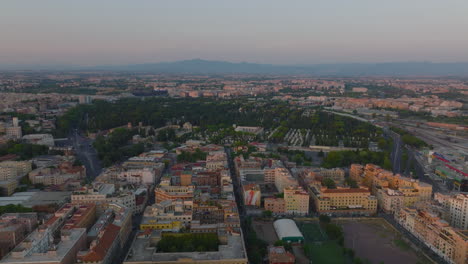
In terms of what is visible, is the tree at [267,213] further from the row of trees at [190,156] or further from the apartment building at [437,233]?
the row of trees at [190,156]

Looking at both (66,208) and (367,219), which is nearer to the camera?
(66,208)

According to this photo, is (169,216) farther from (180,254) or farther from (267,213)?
(267,213)

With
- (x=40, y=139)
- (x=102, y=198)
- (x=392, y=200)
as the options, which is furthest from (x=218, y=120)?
(x=392, y=200)

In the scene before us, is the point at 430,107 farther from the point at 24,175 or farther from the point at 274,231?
the point at 24,175

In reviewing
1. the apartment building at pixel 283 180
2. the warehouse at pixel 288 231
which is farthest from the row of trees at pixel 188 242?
the apartment building at pixel 283 180

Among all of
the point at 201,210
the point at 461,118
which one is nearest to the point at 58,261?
the point at 201,210

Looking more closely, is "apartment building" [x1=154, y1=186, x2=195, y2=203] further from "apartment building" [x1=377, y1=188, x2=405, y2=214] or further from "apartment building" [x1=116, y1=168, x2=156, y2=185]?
"apartment building" [x1=377, y1=188, x2=405, y2=214]
